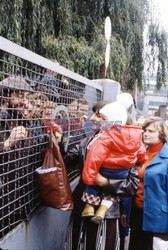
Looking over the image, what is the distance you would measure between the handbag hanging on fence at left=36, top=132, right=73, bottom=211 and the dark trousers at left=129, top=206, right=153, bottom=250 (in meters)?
0.92

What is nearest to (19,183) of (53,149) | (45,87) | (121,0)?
(53,149)

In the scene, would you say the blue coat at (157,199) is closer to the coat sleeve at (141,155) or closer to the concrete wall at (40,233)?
the coat sleeve at (141,155)

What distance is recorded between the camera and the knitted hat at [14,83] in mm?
1794

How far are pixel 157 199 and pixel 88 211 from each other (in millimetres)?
694

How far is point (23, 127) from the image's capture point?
1955mm

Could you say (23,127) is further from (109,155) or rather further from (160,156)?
(160,156)

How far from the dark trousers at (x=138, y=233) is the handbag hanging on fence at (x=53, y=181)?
92 cm

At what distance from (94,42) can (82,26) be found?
47cm

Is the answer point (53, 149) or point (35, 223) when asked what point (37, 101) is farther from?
point (35, 223)

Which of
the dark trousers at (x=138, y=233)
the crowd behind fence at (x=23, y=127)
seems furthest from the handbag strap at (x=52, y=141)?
the dark trousers at (x=138, y=233)

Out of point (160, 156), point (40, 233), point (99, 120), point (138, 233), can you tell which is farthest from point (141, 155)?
point (40, 233)

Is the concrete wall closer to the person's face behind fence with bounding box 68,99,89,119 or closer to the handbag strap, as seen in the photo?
the handbag strap

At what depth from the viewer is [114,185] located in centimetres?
214

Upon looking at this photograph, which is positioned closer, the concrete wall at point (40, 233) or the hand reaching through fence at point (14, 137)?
the hand reaching through fence at point (14, 137)
